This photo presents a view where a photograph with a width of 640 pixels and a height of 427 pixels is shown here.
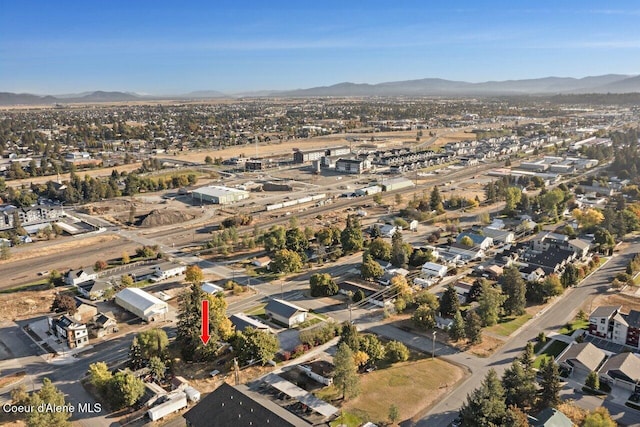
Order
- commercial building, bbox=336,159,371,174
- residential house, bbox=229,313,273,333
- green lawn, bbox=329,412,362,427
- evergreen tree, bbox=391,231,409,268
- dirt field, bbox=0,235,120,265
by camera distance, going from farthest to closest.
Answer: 1. commercial building, bbox=336,159,371,174
2. dirt field, bbox=0,235,120,265
3. evergreen tree, bbox=391,231,409,268
4. residential house, bbox=229,313,273,333
5. green lawn, bbox=329,412,362,427

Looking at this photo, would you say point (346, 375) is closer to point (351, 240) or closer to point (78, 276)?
point (351, 240)

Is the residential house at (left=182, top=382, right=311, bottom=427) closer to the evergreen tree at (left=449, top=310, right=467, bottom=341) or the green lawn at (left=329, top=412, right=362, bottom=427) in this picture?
the green lawn at (left=329, top=412, right=362, bottom=427)

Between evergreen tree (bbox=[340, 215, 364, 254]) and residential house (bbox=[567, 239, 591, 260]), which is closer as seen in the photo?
residential house (bbox=[567, 239, 591, 260])

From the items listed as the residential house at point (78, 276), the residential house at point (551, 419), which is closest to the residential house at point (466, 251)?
the residential house at point (551, 419)

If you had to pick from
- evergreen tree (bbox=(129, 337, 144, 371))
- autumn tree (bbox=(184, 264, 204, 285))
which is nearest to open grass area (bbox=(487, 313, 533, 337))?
evergreen tree (bbox=(129, 337, 144, 371))

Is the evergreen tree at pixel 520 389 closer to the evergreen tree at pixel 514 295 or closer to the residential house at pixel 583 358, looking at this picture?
the residential house at pixel 583 358

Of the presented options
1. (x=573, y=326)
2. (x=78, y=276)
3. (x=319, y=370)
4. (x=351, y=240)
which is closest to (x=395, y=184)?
(x=351, y=240)

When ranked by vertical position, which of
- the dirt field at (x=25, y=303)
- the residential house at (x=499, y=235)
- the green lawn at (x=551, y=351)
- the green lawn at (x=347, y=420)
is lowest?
the green lawn at (x=347, y=420)
